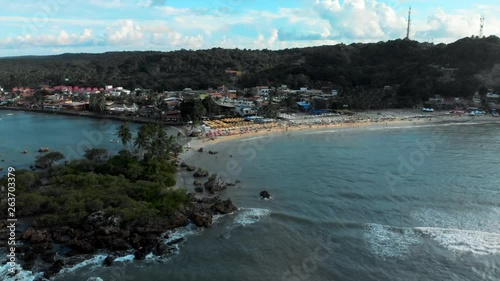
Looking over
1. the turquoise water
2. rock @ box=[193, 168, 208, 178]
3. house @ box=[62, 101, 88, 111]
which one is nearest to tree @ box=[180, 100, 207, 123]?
the turquoise water

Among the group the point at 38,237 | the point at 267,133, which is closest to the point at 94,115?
the point at 267,133

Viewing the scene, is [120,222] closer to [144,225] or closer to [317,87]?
[144,225]

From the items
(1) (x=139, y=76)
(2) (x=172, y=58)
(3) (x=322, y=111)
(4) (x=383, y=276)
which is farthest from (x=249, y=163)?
(2) (x=172, y=58)

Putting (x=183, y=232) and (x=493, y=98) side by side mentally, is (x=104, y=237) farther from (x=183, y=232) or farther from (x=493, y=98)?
(x=493, y=98)

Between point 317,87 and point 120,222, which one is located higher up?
point 317,87

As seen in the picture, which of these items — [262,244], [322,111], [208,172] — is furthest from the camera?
[322,111]

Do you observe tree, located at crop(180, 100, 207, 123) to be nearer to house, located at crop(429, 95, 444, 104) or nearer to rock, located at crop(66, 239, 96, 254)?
rock, located at crop(66, 239, 96, 254)

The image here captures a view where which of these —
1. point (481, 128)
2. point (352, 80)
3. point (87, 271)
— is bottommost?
point (87, 271)
